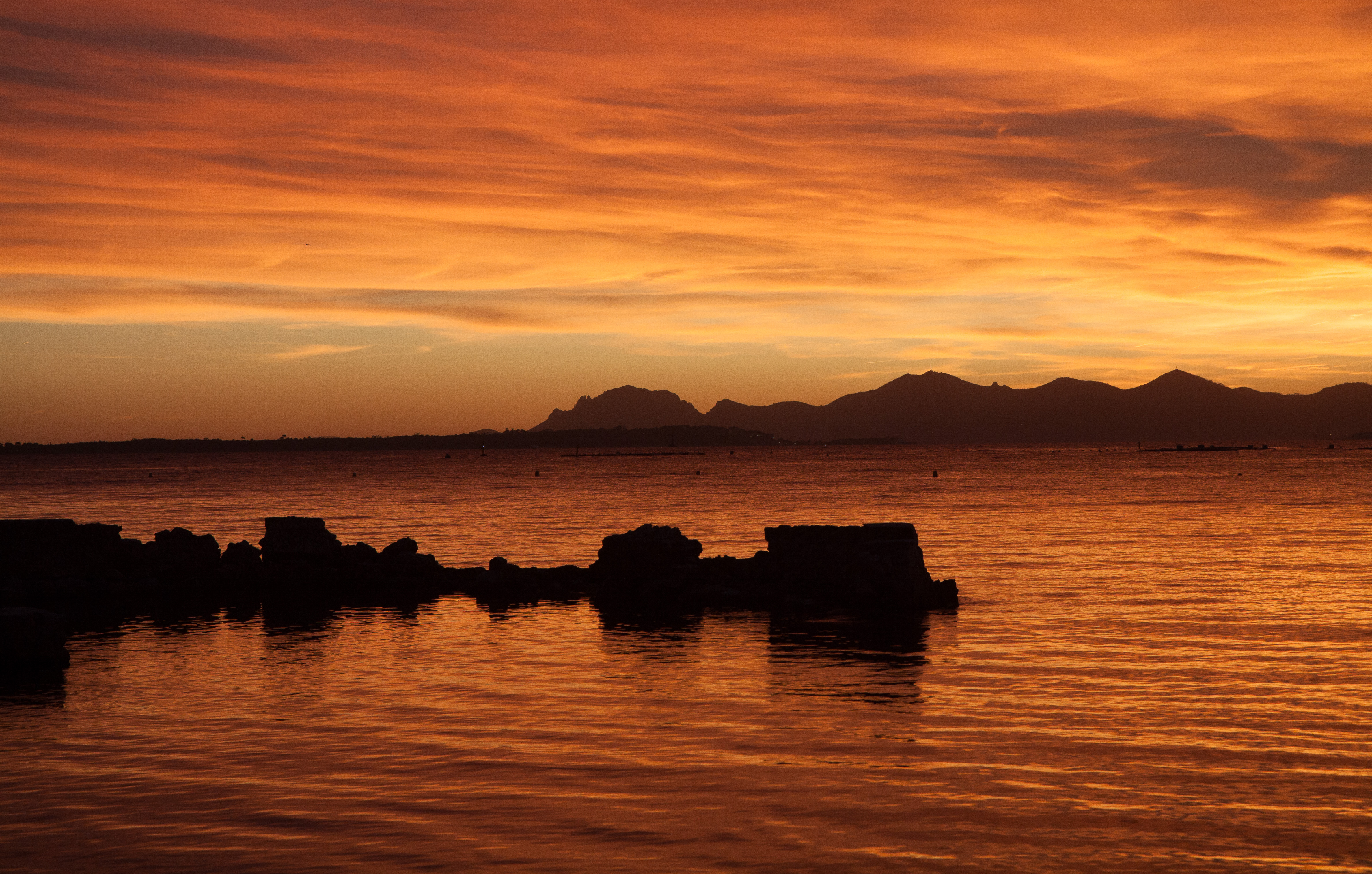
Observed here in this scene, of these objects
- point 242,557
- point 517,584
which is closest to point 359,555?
point 242,557

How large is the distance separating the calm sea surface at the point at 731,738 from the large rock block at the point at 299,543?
17.8 feet

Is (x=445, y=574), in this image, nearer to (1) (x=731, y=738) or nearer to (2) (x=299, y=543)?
(2) (x=299, y=543)

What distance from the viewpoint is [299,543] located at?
109 feet

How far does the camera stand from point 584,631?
2452cm

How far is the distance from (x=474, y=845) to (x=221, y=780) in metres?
4.15

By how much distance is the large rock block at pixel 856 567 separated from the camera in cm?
2703

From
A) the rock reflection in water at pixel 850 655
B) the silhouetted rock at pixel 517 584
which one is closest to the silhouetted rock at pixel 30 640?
the silhouetted rock at pixel 517 584

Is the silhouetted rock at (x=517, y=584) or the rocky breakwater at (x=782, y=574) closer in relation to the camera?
the rocky breakwater at (x=782, y=574)

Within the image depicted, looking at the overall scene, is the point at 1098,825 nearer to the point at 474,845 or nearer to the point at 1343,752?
the point at 1343,752

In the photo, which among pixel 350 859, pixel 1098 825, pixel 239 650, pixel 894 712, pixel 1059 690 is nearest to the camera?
pixel 350 859

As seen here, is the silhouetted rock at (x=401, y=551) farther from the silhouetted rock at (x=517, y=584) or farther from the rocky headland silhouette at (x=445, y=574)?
the silhouetted rock at (x=517, y=584)

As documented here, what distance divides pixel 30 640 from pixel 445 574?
1369cm

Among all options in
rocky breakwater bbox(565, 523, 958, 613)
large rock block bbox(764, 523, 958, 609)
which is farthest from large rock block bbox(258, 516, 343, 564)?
large rock block bbox(764, 523, 958, 609)

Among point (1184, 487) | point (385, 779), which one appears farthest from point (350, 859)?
point (1184, 487)
